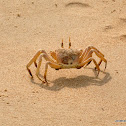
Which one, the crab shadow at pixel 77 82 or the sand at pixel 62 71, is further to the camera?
the crab shadow at pixel 77 82

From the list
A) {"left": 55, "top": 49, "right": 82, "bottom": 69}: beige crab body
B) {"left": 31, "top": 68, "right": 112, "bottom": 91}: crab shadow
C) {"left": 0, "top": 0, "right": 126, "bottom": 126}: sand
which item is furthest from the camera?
{"left": 55, "top": 49, "right": 82, "bottom": 69}: beige crab body

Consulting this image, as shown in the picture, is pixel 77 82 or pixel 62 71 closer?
pixel 77 82

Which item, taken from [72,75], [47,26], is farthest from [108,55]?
[47,26]

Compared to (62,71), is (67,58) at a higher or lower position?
higher

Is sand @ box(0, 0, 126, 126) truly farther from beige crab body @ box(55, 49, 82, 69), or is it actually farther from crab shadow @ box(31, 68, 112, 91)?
beige crab body @ box(55, 49, 82, 69)

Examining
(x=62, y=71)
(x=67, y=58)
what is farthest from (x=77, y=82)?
(x=62, y=71)

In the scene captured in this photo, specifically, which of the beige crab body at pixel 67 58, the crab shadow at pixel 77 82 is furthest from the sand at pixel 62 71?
the beige crab body at pixel 67 58

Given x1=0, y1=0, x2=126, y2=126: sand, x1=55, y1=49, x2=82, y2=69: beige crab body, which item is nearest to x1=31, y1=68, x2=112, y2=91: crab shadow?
x1=0, y1=0, x2=126, y2=126: sand

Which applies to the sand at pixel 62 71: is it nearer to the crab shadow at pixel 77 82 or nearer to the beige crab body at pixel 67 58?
the crab shadow at pixel 77 82

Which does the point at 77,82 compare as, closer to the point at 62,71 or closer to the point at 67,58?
the point at 67,58
